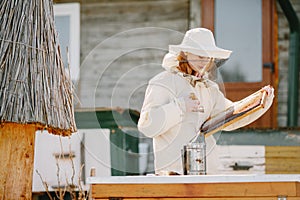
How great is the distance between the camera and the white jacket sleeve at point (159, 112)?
4.57m

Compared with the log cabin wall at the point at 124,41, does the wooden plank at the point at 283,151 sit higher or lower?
lower

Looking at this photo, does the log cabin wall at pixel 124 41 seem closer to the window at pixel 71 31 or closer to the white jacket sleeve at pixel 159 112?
the window at pixel 71 31

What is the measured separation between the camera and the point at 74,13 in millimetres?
9500

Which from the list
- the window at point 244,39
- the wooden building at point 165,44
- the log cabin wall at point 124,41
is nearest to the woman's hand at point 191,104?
the wooden building at point 165,44

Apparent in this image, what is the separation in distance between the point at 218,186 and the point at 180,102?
947 millimetres

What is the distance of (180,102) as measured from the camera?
4.67 meters

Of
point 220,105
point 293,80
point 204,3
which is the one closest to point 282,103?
point 293,80

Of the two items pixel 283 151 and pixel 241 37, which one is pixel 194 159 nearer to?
pixel 283 151

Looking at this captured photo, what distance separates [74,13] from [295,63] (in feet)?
9.87

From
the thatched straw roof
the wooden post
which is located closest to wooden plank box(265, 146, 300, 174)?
the thatched straw roof

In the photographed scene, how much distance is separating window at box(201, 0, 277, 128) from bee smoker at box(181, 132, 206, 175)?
4.42 m

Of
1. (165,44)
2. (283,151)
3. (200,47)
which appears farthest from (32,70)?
(165,44)

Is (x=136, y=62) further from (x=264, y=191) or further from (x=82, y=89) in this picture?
(x=264, y=191)

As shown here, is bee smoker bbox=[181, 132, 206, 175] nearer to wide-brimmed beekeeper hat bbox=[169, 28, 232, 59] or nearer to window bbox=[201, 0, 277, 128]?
wide-brimmed beekeeper hat bbox=[169, 28, 232, 59]
